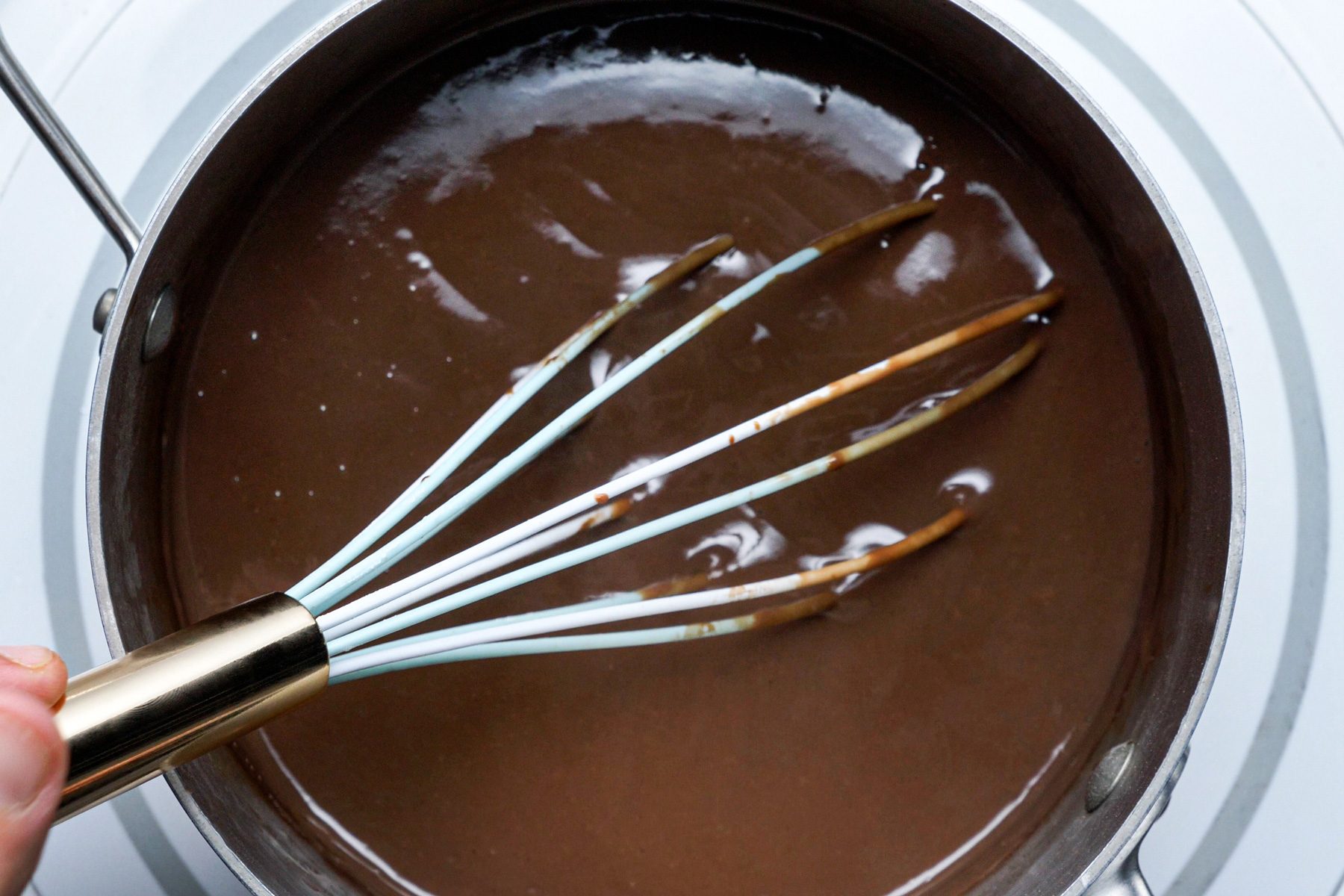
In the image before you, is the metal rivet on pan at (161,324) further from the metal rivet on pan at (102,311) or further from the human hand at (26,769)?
the human hand at (26,769)

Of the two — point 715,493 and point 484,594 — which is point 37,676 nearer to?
point 484,594

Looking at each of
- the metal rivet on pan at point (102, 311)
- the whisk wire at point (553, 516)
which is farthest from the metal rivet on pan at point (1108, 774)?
the metal rivet on pan at point (102, 311)

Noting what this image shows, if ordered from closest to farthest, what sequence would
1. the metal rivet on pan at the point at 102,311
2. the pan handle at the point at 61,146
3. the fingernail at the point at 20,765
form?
the fingernail at the point at 20,765 < the pan handle at the point at 61,146 < the metal rivet on pan at the point at 102,311

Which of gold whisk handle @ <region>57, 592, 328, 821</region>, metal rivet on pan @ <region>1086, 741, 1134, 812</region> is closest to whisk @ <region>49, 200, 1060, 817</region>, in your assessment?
gold whisk handle @ <region>57, 592, 328, 821</region>

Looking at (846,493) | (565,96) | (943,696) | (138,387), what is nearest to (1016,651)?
(943,696)

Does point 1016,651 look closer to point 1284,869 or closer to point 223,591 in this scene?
point 1284,869

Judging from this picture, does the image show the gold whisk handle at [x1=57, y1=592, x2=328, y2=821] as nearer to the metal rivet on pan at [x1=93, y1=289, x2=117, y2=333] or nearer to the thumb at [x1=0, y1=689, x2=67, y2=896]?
the thumb at [x1=0, y1=689, x2=67, y2=896]
